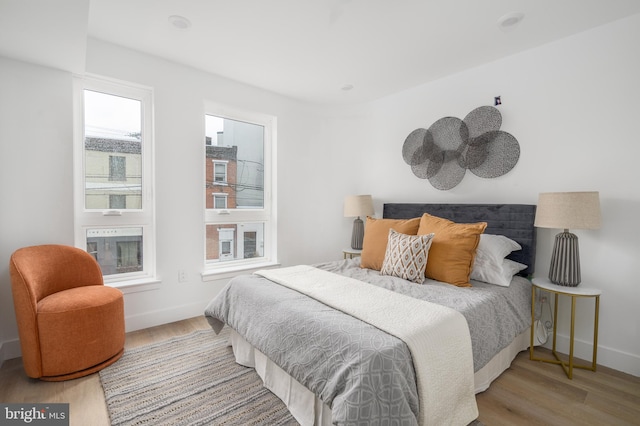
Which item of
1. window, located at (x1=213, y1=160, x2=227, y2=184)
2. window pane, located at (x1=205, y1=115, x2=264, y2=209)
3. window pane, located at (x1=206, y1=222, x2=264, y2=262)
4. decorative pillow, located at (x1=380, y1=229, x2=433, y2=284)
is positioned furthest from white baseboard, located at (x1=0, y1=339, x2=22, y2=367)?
decorative pillow, located at (x1=380, y1=229, x2=433, y2=284)

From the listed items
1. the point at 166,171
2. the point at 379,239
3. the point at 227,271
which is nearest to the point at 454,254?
the point at 379,239

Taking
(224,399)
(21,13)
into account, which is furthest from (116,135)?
(224,399)

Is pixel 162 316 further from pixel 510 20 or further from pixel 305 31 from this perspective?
pixel 510 20

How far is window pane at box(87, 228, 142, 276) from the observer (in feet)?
8.78

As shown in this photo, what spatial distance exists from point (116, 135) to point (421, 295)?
9.62 ft

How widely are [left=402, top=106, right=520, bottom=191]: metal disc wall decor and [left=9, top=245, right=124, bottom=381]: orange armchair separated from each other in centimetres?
306

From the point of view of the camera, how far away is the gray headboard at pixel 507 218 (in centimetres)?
249

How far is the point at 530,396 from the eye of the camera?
6.06ft

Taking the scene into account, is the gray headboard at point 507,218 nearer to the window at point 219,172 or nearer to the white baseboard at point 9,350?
the window at point 219,172

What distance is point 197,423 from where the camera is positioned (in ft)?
5.25

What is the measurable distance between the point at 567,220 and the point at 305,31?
2.30 metres

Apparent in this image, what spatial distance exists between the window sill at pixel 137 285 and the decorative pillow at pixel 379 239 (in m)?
1.95

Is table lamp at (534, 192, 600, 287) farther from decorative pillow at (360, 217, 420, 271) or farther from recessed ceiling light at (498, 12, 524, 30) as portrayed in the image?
recessed ceiling light at (498, 12, 524, 30)

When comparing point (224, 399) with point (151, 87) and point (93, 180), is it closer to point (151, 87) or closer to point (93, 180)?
point (93, 180)
